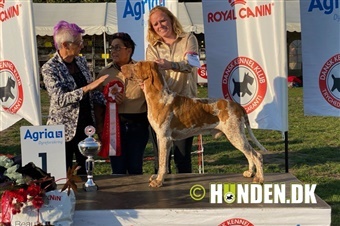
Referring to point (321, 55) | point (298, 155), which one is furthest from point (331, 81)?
point (298, 155)

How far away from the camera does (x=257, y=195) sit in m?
2.46

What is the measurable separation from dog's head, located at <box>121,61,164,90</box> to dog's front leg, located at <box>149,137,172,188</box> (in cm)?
27

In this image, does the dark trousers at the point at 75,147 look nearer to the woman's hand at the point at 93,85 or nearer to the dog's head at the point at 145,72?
the woman's hand at the point at 93,85

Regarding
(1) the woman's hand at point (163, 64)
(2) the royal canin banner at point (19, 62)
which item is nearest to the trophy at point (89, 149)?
(1) the woman's hand at point (163, 64)

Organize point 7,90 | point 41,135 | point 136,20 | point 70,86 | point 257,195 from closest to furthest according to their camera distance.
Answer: point 257,195 < point 41,135 < point 70,86 < point 7,90 < point 136,20

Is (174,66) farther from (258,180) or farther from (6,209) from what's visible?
(6,209)

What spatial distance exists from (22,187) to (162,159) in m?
0.77

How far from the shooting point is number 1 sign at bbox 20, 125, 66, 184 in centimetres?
257

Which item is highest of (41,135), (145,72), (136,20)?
(136,20)

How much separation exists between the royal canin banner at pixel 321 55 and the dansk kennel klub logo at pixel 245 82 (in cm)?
34

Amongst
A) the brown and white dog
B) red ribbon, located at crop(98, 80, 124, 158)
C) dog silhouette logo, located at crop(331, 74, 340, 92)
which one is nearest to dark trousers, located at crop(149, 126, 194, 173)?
red ribbon, located at crop(98, 80, 124, 158)

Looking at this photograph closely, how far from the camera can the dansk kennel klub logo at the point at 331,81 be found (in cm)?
341

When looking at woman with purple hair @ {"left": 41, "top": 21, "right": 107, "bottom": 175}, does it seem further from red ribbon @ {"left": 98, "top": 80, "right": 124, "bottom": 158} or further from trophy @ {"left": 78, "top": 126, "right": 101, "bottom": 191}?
trophy @ {"left": 78, "top": 126, "right": 101, "bottom": 191}

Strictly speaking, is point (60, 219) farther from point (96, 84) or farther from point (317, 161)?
point (317, 161)
